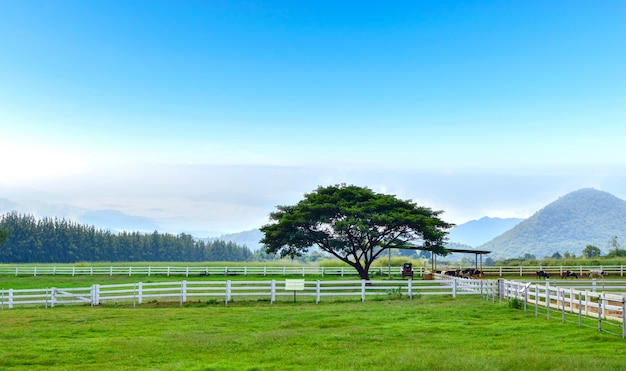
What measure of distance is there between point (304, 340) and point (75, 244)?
370ft

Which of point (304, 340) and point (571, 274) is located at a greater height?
point (571, 274)

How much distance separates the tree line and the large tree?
76827mm

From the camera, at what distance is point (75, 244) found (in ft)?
386

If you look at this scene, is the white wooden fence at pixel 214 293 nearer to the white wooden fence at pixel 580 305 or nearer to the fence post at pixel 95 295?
the fence post at pixel 95 295

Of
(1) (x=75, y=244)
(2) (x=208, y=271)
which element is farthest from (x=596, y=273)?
(1) (x=75, y=244)

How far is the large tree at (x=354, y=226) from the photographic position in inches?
1720

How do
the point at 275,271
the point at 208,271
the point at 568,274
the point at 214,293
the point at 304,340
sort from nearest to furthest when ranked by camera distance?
the point at 304,340 → the point at 214,293 → the point at 568,274 → the point at 275,271 → the point at 208,271

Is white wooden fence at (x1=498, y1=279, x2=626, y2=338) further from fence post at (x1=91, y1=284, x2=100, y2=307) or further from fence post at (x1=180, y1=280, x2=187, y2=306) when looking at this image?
fence post at (x1=91, y1=284, x2=100, y2=307)

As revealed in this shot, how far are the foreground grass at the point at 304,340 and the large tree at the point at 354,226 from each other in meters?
19.9

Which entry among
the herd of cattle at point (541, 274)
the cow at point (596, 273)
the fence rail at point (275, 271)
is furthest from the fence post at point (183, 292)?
the cow at point (596, 273)

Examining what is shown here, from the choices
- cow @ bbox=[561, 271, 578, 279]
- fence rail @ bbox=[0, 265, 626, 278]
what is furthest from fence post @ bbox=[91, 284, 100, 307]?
cow @ bbox=[561, 271, 578, 279]

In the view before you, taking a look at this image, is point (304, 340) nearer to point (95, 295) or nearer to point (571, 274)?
point (95, 295)

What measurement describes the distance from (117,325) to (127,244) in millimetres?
111609

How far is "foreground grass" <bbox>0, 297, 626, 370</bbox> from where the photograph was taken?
12828mm
